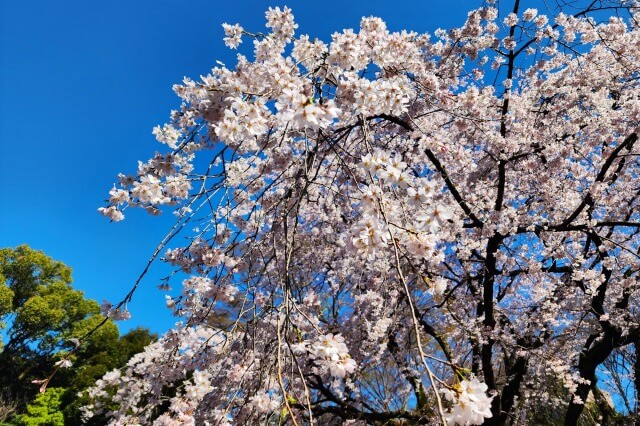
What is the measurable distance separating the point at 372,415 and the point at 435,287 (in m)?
4.41

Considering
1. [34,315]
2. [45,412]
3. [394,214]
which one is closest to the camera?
[394,214]

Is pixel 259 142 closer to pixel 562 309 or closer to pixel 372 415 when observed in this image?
pixel 372 415

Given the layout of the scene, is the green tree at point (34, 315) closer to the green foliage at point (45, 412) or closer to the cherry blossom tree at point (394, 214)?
the green foliage at point (45, 412)

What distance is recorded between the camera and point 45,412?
1634 cm

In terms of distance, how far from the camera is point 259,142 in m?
3.11

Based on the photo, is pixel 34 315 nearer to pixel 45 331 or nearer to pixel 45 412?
pixel 45 331

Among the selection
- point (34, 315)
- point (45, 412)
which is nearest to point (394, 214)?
point (45, 412)

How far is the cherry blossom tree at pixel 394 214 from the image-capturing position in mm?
2088

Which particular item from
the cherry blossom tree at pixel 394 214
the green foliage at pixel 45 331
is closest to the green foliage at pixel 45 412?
the green foliage at pixel 45 331

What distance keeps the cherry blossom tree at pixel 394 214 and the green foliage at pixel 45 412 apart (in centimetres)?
1409

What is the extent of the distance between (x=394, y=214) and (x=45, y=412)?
65.2 ft

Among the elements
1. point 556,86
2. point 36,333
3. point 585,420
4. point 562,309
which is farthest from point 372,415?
point 36,333

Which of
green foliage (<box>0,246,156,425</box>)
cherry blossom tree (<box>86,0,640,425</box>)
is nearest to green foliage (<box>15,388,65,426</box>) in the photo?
green foliage (<box>0,246,156,425</box>)

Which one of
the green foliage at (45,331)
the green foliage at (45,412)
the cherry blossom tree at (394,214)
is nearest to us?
the cherry blossom tree at (394,214)
